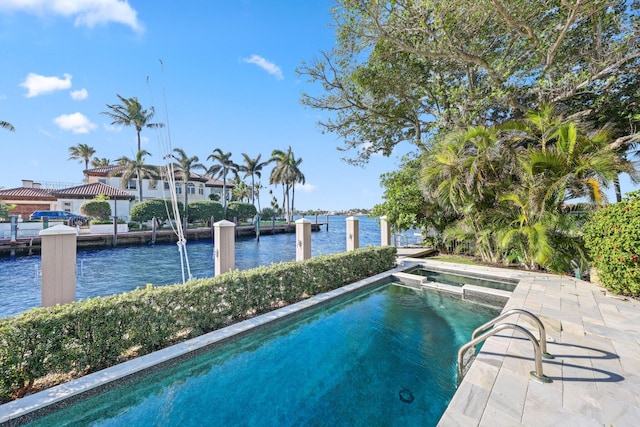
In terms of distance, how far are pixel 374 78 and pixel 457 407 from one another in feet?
38.3

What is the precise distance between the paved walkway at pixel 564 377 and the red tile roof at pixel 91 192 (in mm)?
34597

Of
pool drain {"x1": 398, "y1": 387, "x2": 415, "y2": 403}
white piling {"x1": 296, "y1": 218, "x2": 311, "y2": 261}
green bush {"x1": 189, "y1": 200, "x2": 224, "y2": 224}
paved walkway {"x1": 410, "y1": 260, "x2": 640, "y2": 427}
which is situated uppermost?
green bush {"x1": 189, "y1": 200, "x2": 224, "y2": 224}

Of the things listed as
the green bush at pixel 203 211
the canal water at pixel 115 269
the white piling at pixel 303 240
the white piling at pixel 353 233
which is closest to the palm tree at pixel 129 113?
the green bush at pixel 203 211

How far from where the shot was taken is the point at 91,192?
27.8 meters

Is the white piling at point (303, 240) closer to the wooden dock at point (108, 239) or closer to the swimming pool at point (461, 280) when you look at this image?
the swimming pool at point (461, 280)

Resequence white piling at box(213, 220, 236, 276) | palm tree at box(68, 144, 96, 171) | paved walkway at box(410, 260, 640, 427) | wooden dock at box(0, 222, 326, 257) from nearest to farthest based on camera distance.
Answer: paved walkway at box(410, 260, 640, 427) < white piling at box(213, 220, 236, 276) < wooden dock at box(0, 222, 326, 257) < palm tree at box(68, 144, 96, 171)

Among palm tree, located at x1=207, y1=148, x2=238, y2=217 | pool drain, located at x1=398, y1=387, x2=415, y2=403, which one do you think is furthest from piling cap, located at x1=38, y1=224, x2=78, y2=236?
palm tree, located at x1=207, y1=148, x2=238, y2=217

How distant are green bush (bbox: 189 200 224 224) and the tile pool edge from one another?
27163 millimetres

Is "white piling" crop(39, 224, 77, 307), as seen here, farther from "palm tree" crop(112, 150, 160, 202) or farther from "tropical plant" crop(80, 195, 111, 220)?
"palm tree" crop(112, 150, 160, 202)

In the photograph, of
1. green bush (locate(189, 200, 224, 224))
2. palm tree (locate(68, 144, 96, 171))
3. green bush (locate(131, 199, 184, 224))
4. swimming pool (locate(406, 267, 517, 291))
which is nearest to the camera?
swimming pool (locate(406, 267, 517, 291))

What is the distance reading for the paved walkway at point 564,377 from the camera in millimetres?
2268

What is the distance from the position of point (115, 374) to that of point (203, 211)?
29.1m

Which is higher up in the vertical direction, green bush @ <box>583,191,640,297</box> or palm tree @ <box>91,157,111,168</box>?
palm tree @ <box>91,157,111,168</box>

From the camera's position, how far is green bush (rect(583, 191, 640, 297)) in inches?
193
